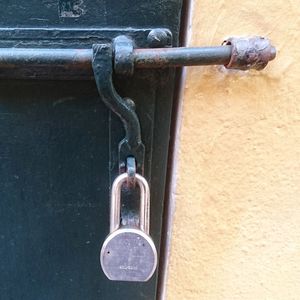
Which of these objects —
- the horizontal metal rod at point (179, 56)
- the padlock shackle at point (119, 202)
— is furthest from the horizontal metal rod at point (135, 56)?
the padlock shackle at point (119, 202)

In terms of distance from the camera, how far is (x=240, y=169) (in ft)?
1.75

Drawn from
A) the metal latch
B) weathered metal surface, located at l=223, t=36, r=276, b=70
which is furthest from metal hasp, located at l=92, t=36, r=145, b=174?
weathered metal surface, located at l=223, t=36, r=276, b=70

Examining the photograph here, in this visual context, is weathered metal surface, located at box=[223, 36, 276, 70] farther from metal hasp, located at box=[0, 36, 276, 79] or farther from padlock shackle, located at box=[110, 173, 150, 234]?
padlock shackle, located at box=[110, 173, 150, 234]

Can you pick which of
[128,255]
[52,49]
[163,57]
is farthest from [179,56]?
[128,255]

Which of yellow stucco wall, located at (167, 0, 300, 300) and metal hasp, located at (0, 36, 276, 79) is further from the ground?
metal hasp, located at (0, 36, 276, 79)

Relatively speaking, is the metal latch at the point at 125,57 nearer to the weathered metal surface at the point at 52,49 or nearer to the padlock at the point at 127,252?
the weathered metal surface at the point at 52,49

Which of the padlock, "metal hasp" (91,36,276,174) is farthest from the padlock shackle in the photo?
"metal hasp" (91,36,276,174)

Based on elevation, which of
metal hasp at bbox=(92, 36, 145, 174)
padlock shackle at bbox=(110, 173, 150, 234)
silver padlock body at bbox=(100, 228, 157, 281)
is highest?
metal hasp at bbox=(92, 36, 145, 174)

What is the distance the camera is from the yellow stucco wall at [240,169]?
0.45 meters

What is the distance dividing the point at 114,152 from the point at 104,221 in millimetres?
125

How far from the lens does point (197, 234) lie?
1.93ft

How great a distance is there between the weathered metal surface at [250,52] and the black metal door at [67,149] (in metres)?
0.08

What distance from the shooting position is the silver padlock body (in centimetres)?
46

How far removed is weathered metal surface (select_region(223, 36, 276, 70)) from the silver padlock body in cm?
24
